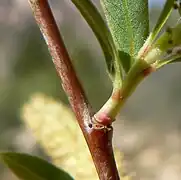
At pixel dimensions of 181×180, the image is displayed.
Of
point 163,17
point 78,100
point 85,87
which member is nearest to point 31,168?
point 78,100

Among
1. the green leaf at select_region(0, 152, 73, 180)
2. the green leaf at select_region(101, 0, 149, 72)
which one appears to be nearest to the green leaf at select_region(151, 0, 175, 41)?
the green leaf at select_region(101, 0, 149, 72)

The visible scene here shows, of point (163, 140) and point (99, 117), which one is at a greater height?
point (99, 117)

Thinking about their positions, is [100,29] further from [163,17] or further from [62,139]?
[62,139]

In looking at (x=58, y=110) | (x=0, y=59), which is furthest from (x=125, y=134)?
(x=58, y=110)

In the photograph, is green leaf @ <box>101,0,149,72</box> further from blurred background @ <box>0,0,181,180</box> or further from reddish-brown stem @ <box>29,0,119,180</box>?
blurred background @ <box>0,0,181,180</box>

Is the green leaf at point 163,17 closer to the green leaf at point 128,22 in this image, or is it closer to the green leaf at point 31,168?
the green leaf at point 128,22

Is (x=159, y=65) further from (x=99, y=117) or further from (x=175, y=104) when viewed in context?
(x=175, y=104)

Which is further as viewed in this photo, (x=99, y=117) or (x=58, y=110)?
(x=58, y=110)
